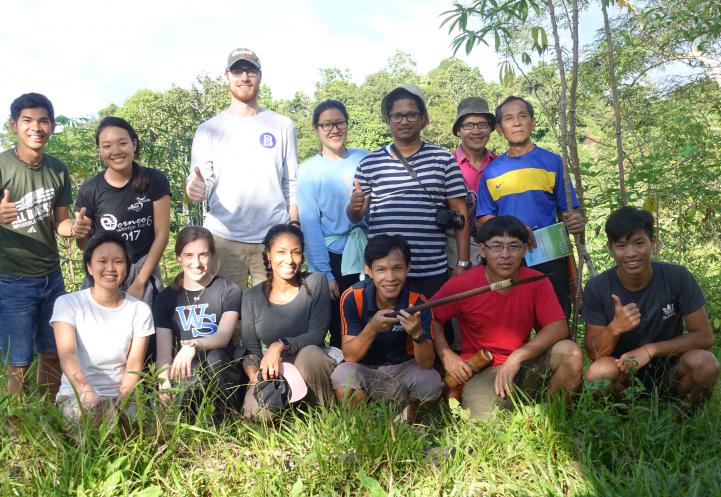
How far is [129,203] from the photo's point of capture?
3.99 metres

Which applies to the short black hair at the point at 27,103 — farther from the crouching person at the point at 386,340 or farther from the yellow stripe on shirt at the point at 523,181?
the yellow stripe on shirt at the point at 523,181

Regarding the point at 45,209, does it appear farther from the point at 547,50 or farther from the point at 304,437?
the point at 547,50

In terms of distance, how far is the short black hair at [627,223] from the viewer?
3.43 m

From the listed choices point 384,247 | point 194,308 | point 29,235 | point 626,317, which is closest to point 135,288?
point 194,308

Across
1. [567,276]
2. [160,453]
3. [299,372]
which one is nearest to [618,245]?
[567,276]

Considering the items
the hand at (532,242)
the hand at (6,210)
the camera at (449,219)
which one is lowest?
the hand at (532,242)

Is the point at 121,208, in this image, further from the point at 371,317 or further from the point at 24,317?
the point at 371,317

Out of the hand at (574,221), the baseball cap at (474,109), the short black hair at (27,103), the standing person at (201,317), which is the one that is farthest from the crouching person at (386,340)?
the short black hair at (27,103)

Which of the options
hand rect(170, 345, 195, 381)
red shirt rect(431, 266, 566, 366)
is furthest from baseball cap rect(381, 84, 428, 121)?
hand rect(170, 345, 195, 381)

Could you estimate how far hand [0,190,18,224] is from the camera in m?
3.85

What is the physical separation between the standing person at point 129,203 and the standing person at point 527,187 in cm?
211

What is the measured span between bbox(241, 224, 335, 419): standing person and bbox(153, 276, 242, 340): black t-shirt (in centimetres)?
11

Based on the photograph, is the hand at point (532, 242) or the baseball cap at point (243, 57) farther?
the baseball cap at point (243, 57)

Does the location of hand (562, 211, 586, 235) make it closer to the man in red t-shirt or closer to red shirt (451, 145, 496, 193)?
the man in red t-shirt
